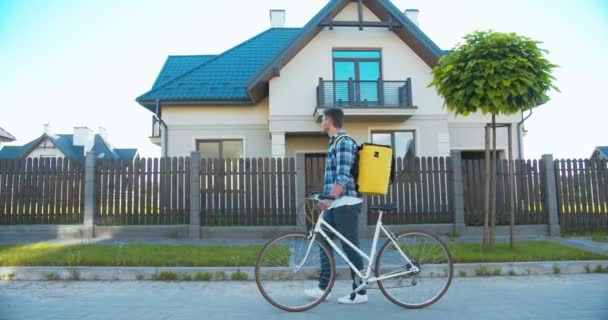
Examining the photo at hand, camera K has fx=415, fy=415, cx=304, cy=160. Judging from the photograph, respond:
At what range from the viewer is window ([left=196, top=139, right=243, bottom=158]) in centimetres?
1467

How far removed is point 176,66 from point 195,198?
9549 millimetres

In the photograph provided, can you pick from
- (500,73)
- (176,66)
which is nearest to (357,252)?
(500,73)

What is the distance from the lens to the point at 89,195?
9.49 metres

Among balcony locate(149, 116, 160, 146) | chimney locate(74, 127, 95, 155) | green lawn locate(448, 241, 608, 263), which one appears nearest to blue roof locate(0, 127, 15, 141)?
balcony locate(149, 116, 160, 146)

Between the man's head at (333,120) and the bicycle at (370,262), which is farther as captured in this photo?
the man's head at (333,120)

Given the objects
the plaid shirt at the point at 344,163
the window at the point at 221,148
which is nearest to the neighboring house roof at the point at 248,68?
the window at the point at 221,148

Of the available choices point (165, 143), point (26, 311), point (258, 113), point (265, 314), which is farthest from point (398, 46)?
point (26, 311)

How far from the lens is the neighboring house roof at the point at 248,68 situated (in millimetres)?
13070

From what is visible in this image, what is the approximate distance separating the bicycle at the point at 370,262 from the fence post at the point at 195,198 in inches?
209

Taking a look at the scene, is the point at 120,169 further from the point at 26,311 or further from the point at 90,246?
the point at 26,311

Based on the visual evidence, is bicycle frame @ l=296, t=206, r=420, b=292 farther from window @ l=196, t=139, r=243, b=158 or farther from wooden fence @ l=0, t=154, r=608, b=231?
window @ l=196, t=139, r=243, b=158

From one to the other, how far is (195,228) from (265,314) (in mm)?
5627

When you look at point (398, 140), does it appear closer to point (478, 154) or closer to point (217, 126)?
point (478, 154)

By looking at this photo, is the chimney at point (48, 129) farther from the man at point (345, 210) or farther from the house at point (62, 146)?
the man at point (345, 210)
